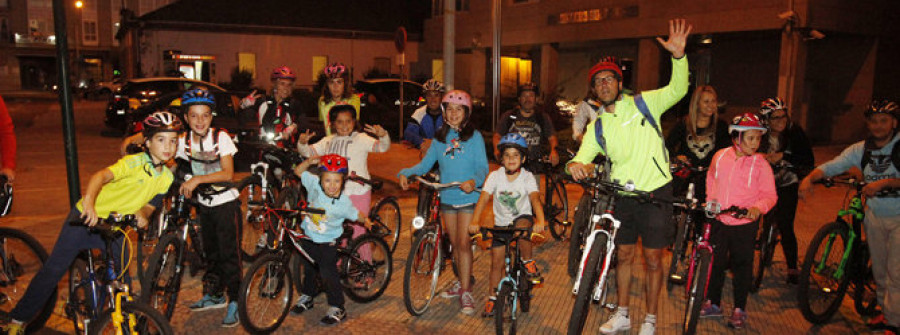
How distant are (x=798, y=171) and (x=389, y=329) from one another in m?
3.99

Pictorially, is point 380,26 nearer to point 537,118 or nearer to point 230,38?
point 230,38

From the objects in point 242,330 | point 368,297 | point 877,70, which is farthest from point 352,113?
point 877,70

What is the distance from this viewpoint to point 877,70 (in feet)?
67.8

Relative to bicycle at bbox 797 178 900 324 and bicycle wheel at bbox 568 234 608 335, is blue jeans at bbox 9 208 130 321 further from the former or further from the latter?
bicycle at bbox 797 178 900 324

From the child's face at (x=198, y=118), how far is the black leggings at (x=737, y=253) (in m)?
4.14

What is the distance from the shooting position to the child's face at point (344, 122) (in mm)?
6055

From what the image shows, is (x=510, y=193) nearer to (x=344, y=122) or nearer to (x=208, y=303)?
(x=344, y=122)

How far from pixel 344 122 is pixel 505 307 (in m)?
2.37

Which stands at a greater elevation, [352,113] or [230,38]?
[230,38]

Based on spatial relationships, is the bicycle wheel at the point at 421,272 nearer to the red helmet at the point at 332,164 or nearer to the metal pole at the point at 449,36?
the red helmet at the point at 332,164

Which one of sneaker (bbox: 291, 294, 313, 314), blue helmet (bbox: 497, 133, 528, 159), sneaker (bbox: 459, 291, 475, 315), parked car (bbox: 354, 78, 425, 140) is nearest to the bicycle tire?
blue helmet (bbox: 497, 133, 528, 159)

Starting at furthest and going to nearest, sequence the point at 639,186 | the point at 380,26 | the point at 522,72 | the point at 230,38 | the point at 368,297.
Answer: the point at 380,26, the point at 230,38, the point at 522,72, the point at 368,297, the point at 639,186

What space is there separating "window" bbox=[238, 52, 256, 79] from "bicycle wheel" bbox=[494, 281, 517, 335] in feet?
114

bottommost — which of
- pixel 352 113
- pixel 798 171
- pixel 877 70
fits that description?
pixel 798 171
